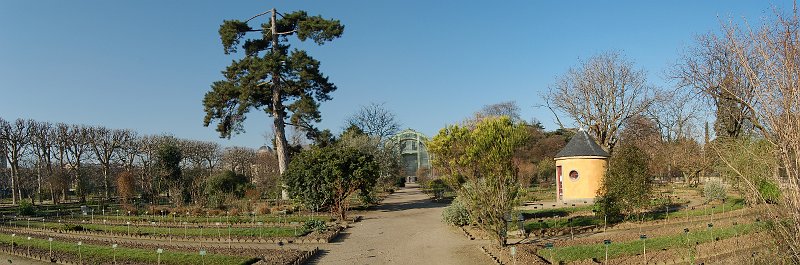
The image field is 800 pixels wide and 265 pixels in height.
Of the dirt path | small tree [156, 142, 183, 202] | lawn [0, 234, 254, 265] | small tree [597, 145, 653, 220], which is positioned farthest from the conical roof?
small tree [156, 142, 183, 202]

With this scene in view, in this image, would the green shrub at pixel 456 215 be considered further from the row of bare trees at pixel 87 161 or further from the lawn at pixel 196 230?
the row of bare trees at pixel 87 161

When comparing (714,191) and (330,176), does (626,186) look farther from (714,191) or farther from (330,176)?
(330,176)

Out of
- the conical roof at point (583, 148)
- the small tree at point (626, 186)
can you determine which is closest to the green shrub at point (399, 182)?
the conical roof at point (583, 148)

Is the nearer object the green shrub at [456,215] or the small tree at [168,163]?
the green shrub at [456,215]

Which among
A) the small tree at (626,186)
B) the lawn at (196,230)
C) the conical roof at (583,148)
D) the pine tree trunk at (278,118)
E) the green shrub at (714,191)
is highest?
the pine tree trunk at (278,118)

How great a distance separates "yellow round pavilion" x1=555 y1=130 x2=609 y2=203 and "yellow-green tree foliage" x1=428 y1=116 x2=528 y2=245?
33.2 ft

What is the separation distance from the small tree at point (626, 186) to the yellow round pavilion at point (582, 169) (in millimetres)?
9866

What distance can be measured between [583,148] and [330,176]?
45.5 feet

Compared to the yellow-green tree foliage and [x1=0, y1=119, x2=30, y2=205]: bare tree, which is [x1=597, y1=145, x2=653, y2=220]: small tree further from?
[x1=0, y1=119, x2=30, y2=205]: bare tree

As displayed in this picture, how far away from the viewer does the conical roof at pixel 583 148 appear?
1139 inches

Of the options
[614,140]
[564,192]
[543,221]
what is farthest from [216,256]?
[614,140]

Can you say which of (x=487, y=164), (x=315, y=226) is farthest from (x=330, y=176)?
(x=487, y=164)

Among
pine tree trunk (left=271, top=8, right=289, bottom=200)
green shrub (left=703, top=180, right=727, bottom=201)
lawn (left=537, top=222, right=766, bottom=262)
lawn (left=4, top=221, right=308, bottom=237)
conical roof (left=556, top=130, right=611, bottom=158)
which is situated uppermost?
pine tree trunk (left=271, top=8, right=289, bottom=200)

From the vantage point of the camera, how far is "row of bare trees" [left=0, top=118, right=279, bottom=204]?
39562mm
